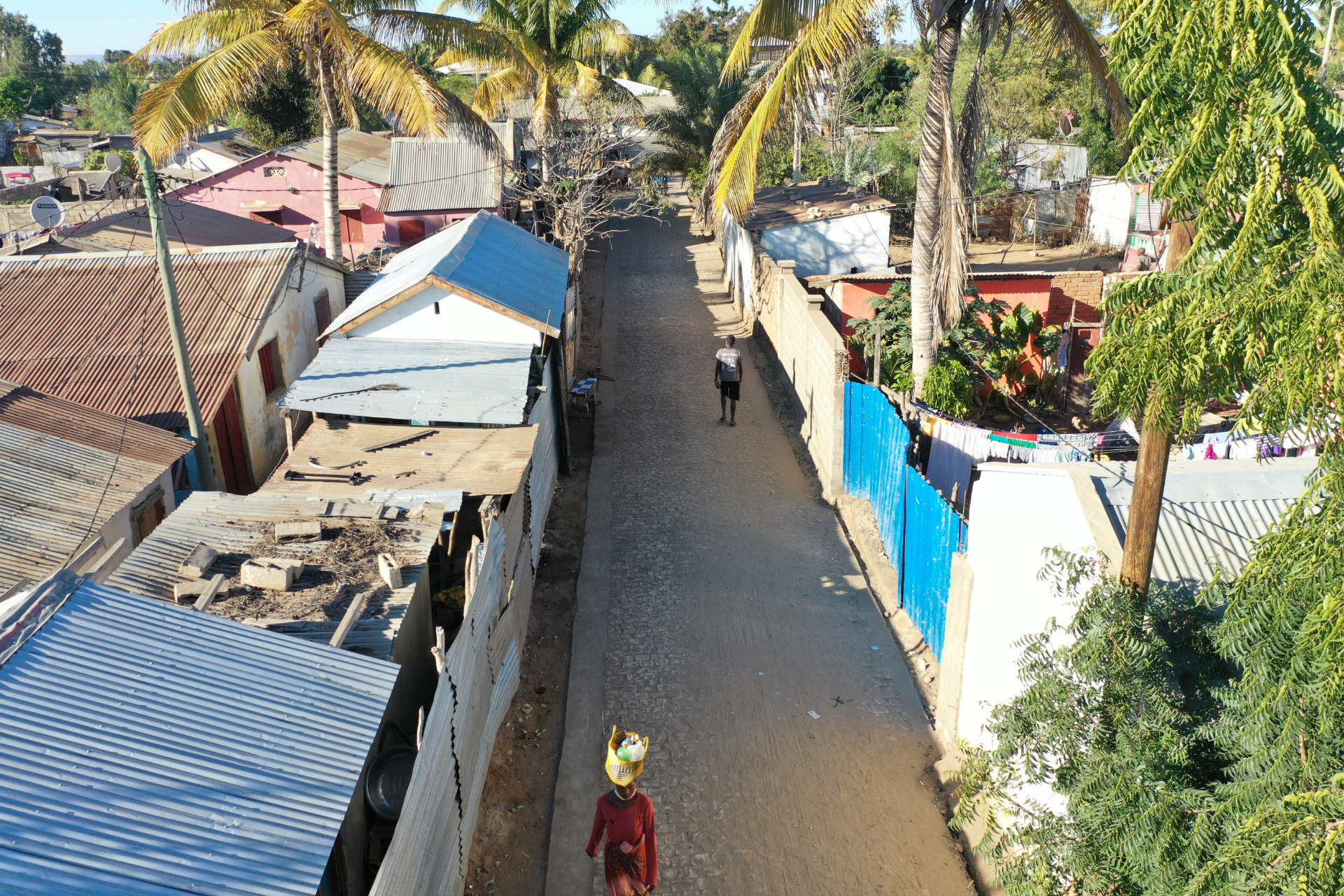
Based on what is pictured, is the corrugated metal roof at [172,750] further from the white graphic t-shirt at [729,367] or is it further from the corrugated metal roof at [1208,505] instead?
the white graphic t-shirt at [729,367]

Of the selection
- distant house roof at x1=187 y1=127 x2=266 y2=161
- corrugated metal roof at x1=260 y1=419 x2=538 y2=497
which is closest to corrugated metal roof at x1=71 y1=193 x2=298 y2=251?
corrugated metal roof at x1=260 y1=419 x2=538 y2=497

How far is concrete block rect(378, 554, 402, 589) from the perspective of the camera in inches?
262

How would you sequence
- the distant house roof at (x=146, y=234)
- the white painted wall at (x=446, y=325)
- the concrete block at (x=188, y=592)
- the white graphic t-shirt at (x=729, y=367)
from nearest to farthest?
the concrete block at (x=188, y=592), the white painted wall at (x=446, y=325), the white graphic t-shirt at (x=729, y=367), the distant house roof at (x=146, y=234)

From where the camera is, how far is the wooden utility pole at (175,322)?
9.30m

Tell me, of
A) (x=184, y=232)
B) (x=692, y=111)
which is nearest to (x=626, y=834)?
(x=184, y=232)

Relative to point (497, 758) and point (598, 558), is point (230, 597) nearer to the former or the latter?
point (497, 758)

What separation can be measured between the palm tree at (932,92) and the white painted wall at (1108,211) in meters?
16.3

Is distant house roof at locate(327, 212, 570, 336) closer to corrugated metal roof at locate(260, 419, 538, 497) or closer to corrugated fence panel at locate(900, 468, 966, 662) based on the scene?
corrugated metal roof at locate(260, 419, 538, 497)

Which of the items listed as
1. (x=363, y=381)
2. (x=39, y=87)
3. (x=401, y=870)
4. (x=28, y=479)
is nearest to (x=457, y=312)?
(x=363, y=381)

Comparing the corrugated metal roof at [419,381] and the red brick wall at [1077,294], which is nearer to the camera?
the corrugated metal roof at [419,381]

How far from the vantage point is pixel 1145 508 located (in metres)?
4.84

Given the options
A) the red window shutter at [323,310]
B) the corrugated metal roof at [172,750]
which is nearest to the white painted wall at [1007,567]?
the corrugated metal roof at [172,750]

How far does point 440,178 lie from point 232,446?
15137 mm

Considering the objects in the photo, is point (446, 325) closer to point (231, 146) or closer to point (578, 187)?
point (578, 187)
